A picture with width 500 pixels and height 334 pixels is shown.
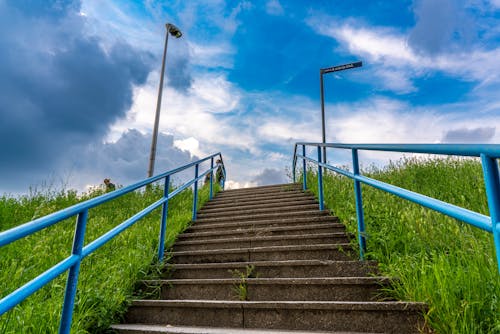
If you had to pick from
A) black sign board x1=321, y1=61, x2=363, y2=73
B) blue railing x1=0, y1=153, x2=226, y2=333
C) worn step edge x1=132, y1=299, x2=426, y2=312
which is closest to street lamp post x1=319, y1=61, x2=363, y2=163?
black sign board x1=321, y1=61, x2=363, y2=73

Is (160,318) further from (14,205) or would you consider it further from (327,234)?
(14,205)

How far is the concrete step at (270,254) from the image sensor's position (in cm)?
358

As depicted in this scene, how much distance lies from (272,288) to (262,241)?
1.30 m

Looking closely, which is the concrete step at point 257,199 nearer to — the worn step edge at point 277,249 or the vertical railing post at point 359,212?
the worn step edge at point 277,249

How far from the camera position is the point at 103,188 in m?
8.99

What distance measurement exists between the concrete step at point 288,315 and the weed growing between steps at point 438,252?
0.63 feet

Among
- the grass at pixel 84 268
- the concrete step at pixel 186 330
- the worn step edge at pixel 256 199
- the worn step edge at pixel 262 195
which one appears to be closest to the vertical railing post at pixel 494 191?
the concrete step at pixel 186 330

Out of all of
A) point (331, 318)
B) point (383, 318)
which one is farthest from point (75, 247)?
point (383, 318)

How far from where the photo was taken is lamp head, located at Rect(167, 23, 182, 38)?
40.8 ft

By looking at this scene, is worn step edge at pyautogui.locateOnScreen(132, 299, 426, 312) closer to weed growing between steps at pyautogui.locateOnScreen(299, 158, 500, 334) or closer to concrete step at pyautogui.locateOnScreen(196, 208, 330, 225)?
weed growing between steps at pyautogui.locateOnScreen(299, 158, 500, 334)

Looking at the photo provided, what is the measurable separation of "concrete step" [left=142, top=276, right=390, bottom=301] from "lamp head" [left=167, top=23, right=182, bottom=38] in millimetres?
11311

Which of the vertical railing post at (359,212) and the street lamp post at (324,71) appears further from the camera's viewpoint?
the street lamp post at (324,71)

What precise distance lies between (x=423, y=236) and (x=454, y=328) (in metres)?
1.29

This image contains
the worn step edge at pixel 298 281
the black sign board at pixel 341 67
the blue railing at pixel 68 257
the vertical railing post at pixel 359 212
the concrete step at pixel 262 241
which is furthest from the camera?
the black sign board at pixel 341 67
